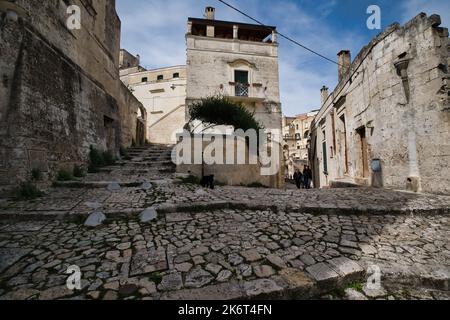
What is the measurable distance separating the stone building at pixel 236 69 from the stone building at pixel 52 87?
22.7 feet

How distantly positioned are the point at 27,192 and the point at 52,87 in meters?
2.53

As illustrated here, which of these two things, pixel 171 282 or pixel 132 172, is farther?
pixel 132 172

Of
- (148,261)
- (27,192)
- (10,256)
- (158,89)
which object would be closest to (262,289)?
(148,261)

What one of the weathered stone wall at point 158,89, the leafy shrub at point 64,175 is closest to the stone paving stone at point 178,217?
the leafy shrub at point 64,175

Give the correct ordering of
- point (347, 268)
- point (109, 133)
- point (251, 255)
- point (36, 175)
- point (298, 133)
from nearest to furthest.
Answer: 1. point (347, 268)
2. point (251, 255)
3. point (36, 175)
4. point (109, 133)
5. point (298, 133)

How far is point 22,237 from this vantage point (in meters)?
2.62

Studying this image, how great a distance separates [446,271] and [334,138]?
975cm

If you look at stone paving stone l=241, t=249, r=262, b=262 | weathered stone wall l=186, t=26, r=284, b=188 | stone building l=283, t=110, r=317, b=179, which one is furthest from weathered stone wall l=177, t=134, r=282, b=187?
stone building l=283, t=110, r=317, b=179

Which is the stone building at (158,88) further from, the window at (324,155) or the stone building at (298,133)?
the stone building at (298,133)

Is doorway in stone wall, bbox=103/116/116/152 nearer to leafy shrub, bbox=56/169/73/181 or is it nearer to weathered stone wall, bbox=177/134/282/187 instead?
leafy shrub, bbox=56/169/73/181

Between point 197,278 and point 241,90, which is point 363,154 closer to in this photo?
point 197,278

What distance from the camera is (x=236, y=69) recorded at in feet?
49.3

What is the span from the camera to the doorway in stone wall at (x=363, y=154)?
8055 millimetres

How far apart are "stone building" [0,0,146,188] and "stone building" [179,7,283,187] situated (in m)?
6.92
